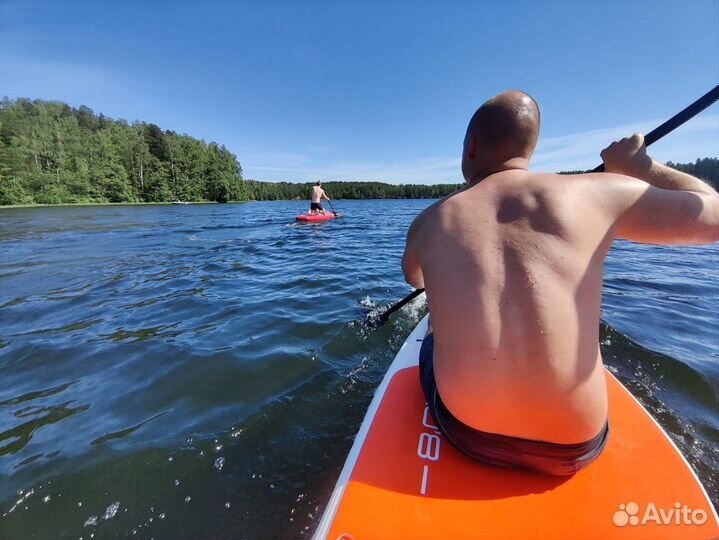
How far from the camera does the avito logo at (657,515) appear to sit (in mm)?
1275

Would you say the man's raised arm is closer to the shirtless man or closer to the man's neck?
the shirtless man

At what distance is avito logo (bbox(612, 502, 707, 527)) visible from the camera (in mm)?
1275

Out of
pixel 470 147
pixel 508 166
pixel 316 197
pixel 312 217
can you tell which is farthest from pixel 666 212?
pixel 316 197

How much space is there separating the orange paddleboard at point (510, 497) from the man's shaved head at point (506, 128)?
141cm

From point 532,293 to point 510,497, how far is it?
2.84ft

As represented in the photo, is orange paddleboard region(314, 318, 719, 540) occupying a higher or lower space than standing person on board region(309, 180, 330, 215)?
lower

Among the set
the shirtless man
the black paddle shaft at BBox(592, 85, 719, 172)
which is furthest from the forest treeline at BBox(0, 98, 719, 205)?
the shirtless man

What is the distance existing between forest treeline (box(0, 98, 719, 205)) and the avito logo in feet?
147

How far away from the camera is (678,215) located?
130 cm

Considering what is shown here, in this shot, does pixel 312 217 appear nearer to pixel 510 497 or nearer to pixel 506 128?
pixel 506 128

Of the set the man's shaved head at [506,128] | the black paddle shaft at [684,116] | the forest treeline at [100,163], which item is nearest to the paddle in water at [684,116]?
the black paddle shaft at [684,116]

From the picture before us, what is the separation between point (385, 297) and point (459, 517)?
466cm

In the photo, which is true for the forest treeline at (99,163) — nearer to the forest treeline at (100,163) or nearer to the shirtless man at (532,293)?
the forest treeline at (100,163)

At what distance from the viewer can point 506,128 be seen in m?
1.49
